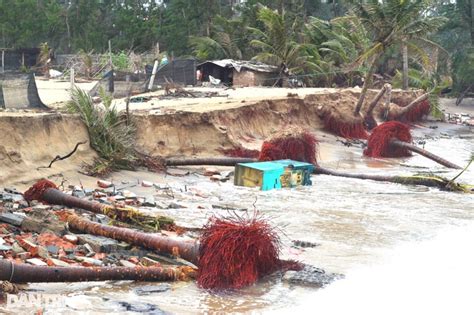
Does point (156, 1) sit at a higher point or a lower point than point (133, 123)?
higher

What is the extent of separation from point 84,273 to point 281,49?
26.7 metres

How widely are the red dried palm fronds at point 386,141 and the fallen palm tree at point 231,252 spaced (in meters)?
13.1

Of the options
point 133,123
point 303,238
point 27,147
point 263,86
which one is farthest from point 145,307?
point 263,86

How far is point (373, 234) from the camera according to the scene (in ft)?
35.2

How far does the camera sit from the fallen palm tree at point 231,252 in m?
7.45

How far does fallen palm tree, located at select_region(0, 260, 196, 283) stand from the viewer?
21.3 feet

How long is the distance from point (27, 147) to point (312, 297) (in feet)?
23.9

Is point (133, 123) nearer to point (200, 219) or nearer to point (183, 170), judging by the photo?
point (183, 170)

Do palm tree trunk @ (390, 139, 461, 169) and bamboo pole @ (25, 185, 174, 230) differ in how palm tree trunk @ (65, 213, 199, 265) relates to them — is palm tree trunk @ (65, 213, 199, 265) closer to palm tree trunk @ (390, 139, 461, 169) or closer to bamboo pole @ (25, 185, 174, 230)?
bamboo pole @ (25, 185, 174, 230)

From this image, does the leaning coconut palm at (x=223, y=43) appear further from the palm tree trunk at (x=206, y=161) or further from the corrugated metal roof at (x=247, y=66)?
the palm tree trunk at (x=206, y=161)

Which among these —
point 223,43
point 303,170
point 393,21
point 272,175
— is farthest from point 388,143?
point 223,43

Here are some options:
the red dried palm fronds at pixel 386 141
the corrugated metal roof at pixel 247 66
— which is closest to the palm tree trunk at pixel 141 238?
the red dried palm fronds at pixel 386 141

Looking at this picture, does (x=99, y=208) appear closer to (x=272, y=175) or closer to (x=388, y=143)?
(x=272, y=175)

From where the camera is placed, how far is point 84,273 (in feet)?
22.6
